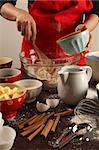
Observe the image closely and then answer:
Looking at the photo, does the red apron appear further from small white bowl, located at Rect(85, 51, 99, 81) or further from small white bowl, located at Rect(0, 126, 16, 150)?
small white bowl, located at Rect(0, 126, 16, 150)

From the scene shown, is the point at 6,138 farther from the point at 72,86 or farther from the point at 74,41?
the point at 74,41

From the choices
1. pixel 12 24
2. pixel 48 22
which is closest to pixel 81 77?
pixel 48 22

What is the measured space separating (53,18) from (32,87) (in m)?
0.47

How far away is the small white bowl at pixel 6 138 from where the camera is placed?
0.65 m

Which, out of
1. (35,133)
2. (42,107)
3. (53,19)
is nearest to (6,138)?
(35,133)

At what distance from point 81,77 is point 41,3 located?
548 mm

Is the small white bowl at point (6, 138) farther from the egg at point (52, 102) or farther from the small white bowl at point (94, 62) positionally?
the small white bowl at point (94, 62)

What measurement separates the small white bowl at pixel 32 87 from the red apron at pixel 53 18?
1.11 feet

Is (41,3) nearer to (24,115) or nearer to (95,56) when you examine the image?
(95,56)

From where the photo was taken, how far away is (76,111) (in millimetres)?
834

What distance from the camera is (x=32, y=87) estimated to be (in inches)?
36.9

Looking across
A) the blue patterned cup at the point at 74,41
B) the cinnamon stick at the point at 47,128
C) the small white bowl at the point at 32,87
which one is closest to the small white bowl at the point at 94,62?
the blue patterned cup at the point at 74,41

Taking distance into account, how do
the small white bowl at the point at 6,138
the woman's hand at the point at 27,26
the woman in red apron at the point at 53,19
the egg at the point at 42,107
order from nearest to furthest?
the small white bowl at the point at 6,138
the egg at the point at 42,107
the woman's hand at the point at 27,26
the woman in red apron at the point at 53,19

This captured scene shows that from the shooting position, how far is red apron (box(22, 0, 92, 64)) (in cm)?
132
